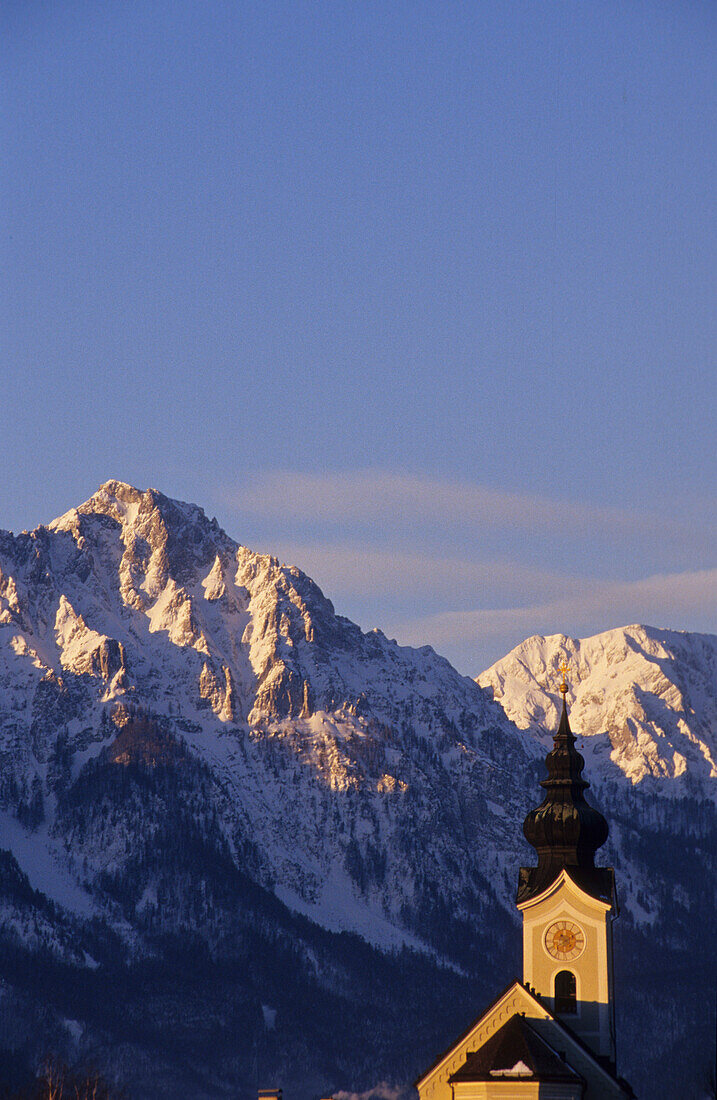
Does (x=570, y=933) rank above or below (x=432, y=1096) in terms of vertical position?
above

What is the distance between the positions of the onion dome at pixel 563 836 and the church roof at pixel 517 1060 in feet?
26.7

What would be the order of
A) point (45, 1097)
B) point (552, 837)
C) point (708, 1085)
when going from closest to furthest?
point (708, 1085)
point (552, 837)
point (45, 1097)

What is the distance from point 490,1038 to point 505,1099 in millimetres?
4112

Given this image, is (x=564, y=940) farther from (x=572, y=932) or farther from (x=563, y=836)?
(x=563, y=836)

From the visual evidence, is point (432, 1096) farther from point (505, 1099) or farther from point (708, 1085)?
point (708, 1085)

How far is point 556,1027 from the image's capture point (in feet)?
409

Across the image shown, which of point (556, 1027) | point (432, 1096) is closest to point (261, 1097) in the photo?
point (432, 1096)

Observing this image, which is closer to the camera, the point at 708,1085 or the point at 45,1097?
the point at 708,1085

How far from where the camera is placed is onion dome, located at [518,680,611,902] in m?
129

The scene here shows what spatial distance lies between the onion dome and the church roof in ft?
26.7

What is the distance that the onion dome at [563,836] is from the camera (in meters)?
129

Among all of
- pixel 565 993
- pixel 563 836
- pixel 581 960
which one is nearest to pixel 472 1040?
pixel 565 993

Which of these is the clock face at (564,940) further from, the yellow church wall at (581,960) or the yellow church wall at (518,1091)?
the yellow church wall at (518,1091)

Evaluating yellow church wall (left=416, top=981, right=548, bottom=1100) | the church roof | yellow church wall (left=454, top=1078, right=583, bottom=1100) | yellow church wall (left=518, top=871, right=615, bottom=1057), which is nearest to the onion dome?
yellow church wall (left=518, top=871, right=615, bottom=1057)
